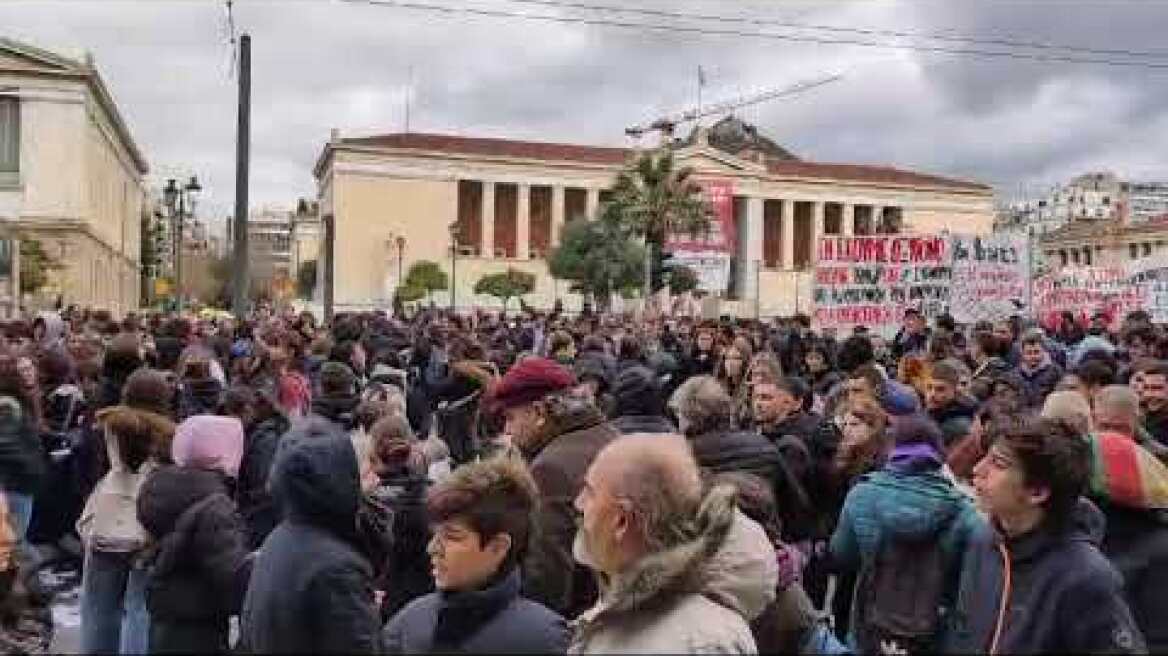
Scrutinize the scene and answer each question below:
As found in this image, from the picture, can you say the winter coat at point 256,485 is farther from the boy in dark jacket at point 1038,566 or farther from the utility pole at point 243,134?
the utility pole at point 243,134

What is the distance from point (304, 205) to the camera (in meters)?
152

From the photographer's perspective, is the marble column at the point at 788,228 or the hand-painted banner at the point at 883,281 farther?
the marble column at the point at 788,228

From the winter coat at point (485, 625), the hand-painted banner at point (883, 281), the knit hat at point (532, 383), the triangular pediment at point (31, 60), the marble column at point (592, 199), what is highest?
the triangular pediment at point (31, 60)

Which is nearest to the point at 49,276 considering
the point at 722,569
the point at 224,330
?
the point at 224,330

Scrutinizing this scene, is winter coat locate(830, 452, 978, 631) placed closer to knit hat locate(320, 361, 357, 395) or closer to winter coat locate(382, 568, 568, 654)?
winter coat locate(382, 568, 568, 654)

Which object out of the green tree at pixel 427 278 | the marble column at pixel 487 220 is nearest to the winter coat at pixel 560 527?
the green tree at pixel 427 278

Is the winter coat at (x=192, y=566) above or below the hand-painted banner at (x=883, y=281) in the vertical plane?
below

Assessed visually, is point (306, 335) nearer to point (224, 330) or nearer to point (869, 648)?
point (224, 330)

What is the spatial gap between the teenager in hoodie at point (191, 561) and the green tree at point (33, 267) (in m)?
52.6

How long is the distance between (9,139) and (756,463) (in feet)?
247

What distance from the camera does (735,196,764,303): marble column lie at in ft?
342

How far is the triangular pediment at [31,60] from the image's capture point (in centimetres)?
7319

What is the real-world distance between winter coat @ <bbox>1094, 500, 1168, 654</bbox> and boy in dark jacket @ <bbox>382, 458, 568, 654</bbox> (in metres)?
2.05

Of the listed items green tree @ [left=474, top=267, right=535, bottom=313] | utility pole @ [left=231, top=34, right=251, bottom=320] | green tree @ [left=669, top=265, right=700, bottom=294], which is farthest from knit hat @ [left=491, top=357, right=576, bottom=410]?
green tree @ [left=474, top=267, right=535, bottom=313]
